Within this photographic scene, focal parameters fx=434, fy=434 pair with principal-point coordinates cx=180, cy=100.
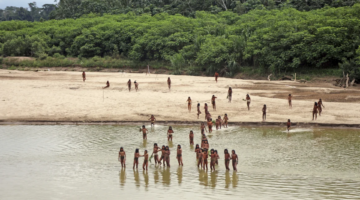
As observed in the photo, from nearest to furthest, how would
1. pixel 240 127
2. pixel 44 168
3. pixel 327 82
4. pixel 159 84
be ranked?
pixel 44 168 → pixel 240 127 → pixel 159 84 → pixel 327 82

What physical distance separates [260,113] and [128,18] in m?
50.7

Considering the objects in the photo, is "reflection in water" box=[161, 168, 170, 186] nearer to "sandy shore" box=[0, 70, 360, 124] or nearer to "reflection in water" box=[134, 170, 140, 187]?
"reflection in water" box=[134, 170, 140, 187]

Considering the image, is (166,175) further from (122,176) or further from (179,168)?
(122,176)

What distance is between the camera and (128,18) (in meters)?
75.0

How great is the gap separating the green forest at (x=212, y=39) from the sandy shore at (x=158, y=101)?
294 inches

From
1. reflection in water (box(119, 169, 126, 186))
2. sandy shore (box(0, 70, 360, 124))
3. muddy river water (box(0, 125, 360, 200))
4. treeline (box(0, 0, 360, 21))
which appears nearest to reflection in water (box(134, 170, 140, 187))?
muddy river water (box(0, 125, 360, 200))

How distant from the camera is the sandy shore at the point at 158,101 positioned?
92.2 ft

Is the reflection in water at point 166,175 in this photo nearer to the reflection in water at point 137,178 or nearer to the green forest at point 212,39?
the reflection in water at point 137,178

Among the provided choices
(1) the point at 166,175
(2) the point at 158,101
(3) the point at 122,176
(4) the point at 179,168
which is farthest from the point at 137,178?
(2) the point at 158,101

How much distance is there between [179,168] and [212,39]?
39779 millimetres

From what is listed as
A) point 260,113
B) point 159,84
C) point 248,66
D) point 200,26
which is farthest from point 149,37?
point 260,113

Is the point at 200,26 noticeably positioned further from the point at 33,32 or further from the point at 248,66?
the point at 33,32

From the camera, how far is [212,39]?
55.9 meters

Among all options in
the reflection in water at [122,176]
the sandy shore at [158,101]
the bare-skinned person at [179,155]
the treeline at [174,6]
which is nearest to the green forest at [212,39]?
the treeline at [174,6]
